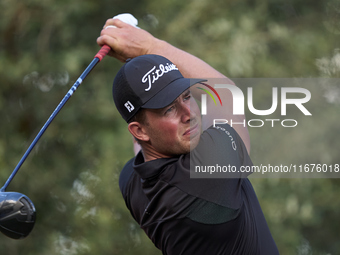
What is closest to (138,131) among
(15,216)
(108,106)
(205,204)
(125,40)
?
(205,204)

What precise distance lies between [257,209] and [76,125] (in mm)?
4276

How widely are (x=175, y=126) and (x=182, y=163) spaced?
0.54 feet

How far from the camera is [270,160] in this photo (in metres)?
4.80

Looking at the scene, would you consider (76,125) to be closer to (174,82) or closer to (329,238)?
(329,238)

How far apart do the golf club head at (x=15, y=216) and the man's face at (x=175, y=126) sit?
68 centimetres

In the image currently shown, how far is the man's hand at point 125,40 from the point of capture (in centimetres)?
250

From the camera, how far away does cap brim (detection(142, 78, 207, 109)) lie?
2.12 m

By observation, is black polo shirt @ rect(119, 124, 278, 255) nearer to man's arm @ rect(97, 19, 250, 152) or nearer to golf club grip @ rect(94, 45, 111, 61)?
man's arm @ rect(97, 19, 250, 152)

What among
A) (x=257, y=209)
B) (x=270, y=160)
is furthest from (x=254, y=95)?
(x=257, y=209)

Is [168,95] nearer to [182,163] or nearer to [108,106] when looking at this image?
[182,163]

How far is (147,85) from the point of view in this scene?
218cm

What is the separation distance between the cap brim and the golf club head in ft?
2.45

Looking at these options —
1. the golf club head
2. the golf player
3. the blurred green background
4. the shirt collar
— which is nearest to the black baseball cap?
the golf player

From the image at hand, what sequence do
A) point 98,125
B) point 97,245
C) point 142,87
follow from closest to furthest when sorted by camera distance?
1. point 142,87
2. point 97,245
3. point 98,125
